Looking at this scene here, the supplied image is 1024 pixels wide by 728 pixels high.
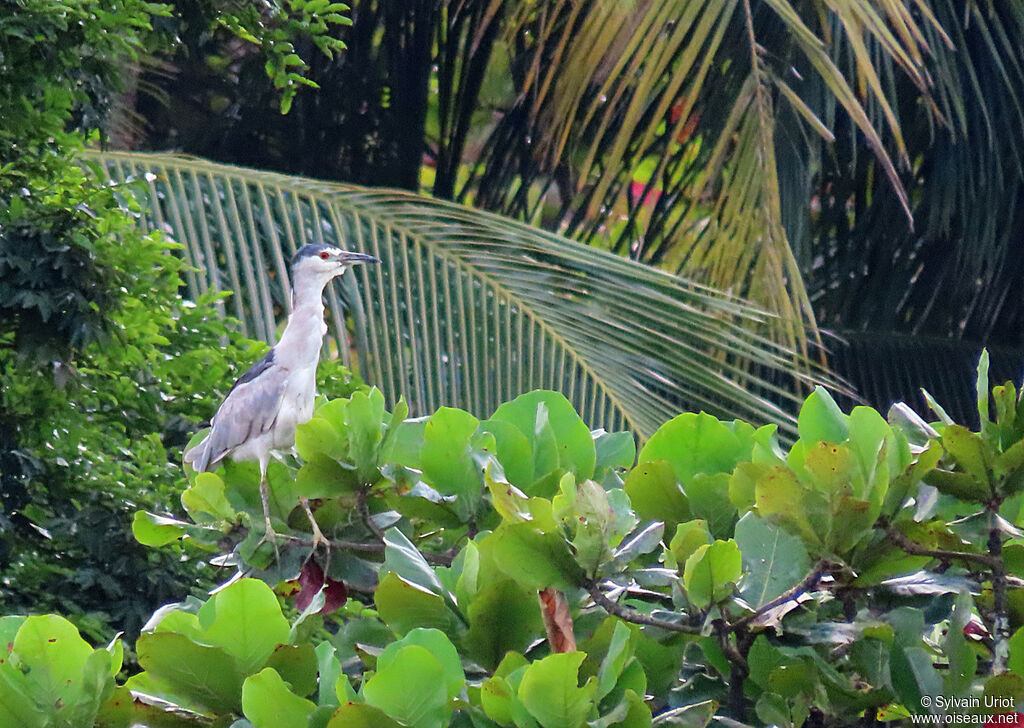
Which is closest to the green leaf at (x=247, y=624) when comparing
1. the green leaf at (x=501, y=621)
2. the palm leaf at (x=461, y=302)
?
the green leaf at (x=501, y=621)

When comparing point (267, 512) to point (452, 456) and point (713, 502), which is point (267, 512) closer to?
point (452, 456)

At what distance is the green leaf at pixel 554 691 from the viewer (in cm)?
140

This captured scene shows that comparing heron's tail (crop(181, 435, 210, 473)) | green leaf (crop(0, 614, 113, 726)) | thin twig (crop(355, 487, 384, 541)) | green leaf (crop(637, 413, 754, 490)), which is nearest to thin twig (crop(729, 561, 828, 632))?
green leaf (crop(637, 413, 754, 490))

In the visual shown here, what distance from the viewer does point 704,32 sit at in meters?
5.68

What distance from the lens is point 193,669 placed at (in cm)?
159

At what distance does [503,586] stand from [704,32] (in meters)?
4.52

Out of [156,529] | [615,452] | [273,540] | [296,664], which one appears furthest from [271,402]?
[296,664]

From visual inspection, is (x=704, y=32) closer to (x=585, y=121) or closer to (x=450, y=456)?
(x=585, y=121)

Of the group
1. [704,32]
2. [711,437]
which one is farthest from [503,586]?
[704,32]

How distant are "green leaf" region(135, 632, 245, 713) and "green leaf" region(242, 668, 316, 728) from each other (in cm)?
13

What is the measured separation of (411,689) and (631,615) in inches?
12.2

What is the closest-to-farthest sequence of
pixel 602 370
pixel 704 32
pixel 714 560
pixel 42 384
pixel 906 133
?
pixel 714 560 < pixel 42 384 < pixel 602 370 < pixel 704 32 < pixel 906 133

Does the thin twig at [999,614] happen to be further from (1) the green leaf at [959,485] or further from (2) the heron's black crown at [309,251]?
(2) the heron's black crown at [309,251]

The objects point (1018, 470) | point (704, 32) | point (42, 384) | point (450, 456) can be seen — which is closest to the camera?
point (1018, 470)
